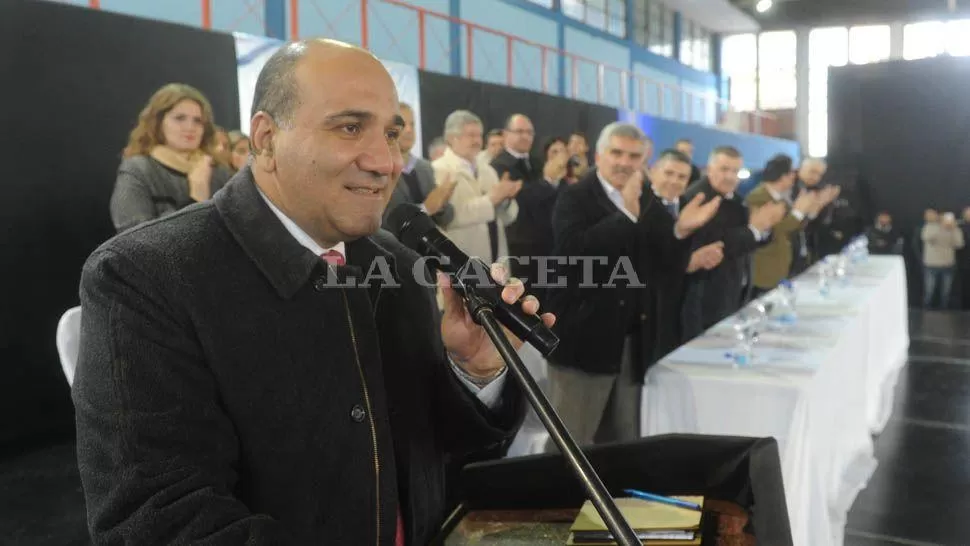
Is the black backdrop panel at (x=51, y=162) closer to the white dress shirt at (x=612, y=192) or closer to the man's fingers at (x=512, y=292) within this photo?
the white dress shirt at (x=612, y=192)

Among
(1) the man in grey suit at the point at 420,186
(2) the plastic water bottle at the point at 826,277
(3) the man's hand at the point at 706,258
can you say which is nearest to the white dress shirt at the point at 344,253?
(1) the man in grey suit at the point at 420,186

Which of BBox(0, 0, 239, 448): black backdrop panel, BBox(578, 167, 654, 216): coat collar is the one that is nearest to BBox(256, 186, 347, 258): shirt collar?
BBox(578, 167, 654, 216): coat collar

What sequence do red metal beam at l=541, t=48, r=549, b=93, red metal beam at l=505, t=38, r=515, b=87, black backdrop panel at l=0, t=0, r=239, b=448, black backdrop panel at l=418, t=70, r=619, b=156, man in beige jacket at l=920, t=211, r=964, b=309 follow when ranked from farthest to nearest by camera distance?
red metal beam at l=541, t=48, r=549, b=93
red metal beam at l=505, t=38, r=515, b=87
man in beige jacket at l=920, t=211, r=964, b=309
black backdrop panel at l=418, t=70, r=619, b=156
black backdrop panel at l=0, t=0, r=239, b=448

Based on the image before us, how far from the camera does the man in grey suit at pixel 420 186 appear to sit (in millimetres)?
3891

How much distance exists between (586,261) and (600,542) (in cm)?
209

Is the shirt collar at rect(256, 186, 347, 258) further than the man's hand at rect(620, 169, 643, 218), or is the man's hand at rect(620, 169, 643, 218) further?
the man's hand at rect(620, 169, 643, 218)

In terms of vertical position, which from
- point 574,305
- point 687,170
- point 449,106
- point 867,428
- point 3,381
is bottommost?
point 867,428

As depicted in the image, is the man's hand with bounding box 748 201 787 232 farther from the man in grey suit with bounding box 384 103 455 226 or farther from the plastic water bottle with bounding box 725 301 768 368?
the man in grey suit with bounding box 384 103 455 226

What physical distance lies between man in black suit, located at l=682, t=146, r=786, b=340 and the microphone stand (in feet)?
11.7

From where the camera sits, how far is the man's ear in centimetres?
103

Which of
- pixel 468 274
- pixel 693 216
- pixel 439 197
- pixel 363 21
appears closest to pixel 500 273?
pixel 468 274

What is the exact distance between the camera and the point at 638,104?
15.7 metres

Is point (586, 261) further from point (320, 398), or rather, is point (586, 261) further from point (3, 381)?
point (3, 381)

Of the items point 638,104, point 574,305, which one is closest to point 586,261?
point 574,305
